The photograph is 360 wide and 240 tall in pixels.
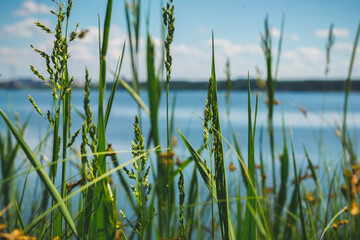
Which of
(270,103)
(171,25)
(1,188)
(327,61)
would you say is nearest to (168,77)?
(171,25)

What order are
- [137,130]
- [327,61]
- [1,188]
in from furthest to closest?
[327,61] → [1,188] → [137,130]

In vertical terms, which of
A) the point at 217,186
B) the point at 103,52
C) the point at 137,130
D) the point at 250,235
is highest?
the point at 103,52

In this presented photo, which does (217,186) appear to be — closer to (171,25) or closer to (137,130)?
(137,130)

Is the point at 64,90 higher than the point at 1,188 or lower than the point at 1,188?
higher

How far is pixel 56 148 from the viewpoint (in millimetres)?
598

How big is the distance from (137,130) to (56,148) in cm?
15

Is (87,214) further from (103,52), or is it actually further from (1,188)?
(1,188)

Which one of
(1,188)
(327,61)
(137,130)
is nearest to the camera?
(137,130)

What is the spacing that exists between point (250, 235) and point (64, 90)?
0.44 meters

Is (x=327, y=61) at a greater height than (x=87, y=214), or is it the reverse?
(x=327, y=61)

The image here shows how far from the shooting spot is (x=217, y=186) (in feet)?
1.97

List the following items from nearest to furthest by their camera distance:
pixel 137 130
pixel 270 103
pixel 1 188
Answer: pixel 137 130 → pixel 270 103 → pixel 1 188

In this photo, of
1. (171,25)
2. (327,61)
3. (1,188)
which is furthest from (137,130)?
(327,61)

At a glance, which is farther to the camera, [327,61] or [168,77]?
[327,61]
